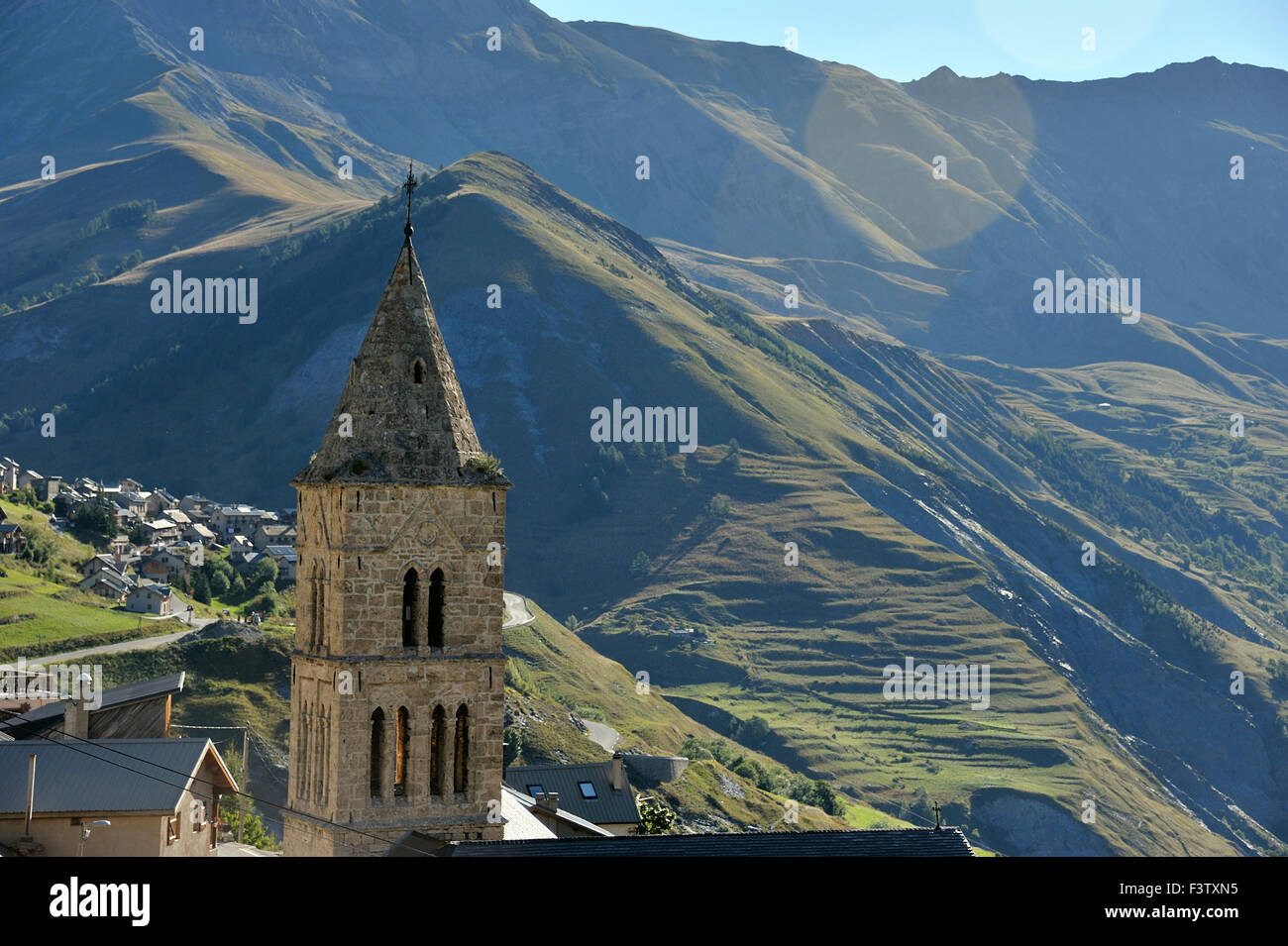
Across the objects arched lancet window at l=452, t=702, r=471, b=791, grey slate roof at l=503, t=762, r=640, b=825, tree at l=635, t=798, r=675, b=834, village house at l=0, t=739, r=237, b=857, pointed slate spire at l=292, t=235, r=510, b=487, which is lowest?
tree at l=635, t=798, r=675, b=834

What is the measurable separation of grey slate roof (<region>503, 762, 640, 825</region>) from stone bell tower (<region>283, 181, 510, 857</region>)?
4408 cm

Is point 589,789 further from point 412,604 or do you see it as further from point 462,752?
point 412,604

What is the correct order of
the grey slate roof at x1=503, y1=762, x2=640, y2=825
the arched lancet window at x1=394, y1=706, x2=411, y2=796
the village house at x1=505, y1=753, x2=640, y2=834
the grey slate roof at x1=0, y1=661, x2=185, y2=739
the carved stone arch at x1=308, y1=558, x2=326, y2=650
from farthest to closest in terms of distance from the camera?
1. the grey slate roof at x1=503, y1=762, x2=640, y2=825
2. the village house at x1=505, y1=753, x2=640, y2=834
3. the grey slate roof at x1=0, y1=661, x2=185, y2=739
4. the carved stone arch at x1=308, y1=558, x2=326, y2=650
5. the arched lancet window at x1=394, y1=706, x2=411, y2=796

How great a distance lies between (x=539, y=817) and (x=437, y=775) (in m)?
24.3

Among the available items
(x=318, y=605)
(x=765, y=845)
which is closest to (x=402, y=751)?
(x=318, y=605)

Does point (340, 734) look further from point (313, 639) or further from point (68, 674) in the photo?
point (68, 674)

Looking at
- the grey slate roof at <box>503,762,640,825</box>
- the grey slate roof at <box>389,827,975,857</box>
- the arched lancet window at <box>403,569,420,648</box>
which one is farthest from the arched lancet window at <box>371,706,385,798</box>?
the grey slate roof at <box>503,762,640,825</box>

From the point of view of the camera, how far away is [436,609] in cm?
4866

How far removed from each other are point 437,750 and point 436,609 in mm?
4042

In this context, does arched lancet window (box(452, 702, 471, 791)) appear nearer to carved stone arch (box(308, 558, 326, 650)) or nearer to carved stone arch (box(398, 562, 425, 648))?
carved stone arch (box(398, 562, 425, 648))

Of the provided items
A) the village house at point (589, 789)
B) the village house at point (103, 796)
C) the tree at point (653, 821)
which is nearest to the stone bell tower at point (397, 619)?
the village house at point (103, 796)

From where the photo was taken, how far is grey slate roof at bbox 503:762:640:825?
9338 cm

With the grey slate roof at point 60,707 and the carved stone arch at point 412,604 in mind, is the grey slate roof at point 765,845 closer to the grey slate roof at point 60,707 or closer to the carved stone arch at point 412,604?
the carved stone arch at point 412,604

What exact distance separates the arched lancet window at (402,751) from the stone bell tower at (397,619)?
0.06 meters
